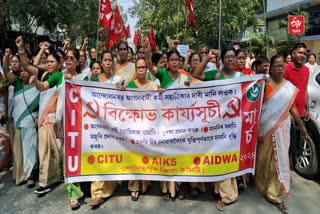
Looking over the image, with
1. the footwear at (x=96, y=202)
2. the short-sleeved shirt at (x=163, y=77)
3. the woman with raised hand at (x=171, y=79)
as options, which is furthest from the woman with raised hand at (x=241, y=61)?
the footwear at (x=96, y=202)

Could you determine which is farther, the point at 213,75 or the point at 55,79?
the point at 213,75

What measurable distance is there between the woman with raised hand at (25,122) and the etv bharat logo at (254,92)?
2456 millimetres

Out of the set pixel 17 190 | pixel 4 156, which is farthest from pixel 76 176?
pixel 4 156

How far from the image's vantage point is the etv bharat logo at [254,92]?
142 inches

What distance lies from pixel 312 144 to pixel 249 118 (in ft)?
3.98

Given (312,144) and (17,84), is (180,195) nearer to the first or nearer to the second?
(312,144)

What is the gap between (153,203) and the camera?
3713mm

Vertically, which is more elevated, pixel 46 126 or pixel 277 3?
pixel 277 3

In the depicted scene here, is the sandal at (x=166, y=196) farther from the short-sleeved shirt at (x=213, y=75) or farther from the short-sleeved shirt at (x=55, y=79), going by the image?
the short-sleeved shirt at (x=55, y=79)

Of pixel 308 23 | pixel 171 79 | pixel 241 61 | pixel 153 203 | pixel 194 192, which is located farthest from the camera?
pixel 308 23

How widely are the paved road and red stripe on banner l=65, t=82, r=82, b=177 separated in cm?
45

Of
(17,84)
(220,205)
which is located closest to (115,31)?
(17,84)

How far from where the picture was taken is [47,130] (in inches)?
154

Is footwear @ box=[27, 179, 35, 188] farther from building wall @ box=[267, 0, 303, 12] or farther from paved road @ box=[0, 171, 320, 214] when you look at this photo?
building wall @ box=[267, 0, 303, 12]
